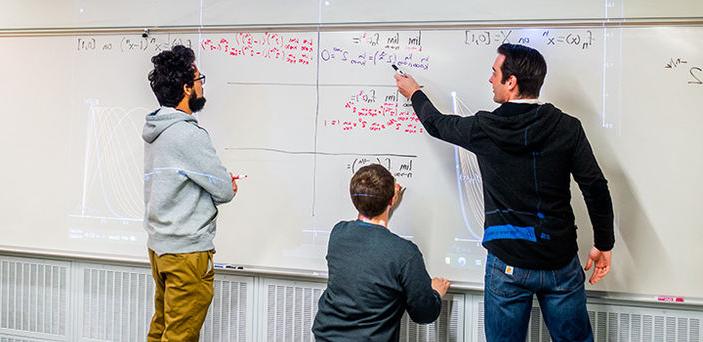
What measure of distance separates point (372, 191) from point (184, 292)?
2.42 feet

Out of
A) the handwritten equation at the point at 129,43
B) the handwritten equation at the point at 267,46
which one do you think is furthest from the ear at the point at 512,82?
the handwritten equation at the point at 129,43

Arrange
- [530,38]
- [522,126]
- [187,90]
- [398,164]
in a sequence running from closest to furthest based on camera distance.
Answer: [522,126]
[187,90]
[530,38]
[398,164]

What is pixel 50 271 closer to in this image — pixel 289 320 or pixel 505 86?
pixel 289 320

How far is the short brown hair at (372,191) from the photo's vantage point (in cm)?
182

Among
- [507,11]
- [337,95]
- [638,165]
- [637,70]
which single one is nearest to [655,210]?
[638,165]

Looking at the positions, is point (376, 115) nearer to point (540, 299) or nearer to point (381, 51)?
point (381, 51)

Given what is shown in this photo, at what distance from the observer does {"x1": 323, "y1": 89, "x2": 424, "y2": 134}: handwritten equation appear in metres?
2.36

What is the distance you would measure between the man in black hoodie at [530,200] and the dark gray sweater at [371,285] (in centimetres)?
30

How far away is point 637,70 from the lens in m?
2.17

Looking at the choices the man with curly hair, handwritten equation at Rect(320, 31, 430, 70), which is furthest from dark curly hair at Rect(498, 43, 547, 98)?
the man with curly hair

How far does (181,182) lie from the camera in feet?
6.56

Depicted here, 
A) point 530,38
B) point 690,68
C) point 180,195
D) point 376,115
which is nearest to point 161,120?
point 180,195

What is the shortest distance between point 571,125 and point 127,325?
205cm

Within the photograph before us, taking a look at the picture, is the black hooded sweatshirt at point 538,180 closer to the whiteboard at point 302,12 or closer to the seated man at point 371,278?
the seated man at point 371,278
